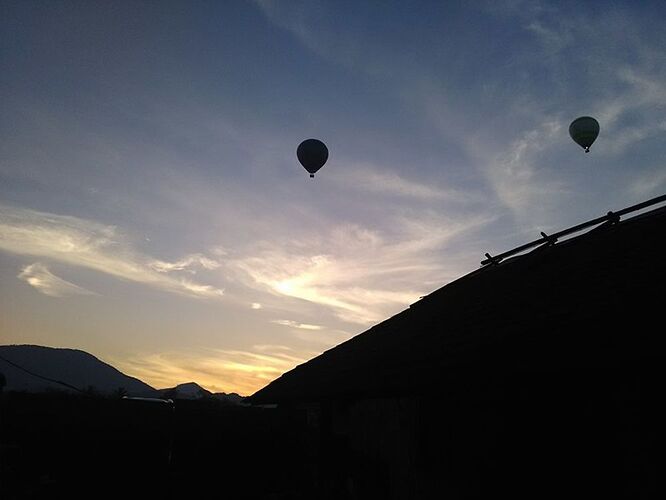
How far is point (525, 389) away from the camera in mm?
4457

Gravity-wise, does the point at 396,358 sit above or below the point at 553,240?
below

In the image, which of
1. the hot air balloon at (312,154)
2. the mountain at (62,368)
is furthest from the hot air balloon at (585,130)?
the mountain at (62,368)

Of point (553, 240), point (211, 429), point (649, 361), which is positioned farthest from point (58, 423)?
point (649, 361)

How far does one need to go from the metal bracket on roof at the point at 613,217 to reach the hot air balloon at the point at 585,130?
677cm

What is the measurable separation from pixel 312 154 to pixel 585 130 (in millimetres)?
8655

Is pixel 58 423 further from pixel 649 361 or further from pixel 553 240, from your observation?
pixel 649 361

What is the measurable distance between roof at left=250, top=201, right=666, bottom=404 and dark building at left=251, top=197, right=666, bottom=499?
1.1 inches

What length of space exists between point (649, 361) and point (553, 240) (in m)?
5.98

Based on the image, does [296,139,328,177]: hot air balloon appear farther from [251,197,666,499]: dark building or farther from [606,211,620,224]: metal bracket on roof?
[606,211,620,224]: metal bracket on roof

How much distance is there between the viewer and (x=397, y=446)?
6504 millimetres

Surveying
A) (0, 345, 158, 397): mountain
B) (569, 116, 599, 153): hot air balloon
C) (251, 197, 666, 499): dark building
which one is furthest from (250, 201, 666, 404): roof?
(0, 345, 158, 397): mountain

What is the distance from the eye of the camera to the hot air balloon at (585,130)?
13219 millimetres

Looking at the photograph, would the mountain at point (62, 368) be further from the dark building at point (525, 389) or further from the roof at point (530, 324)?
the dark building at point (525, 389)

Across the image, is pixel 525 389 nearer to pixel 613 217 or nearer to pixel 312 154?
pixel 613 217
